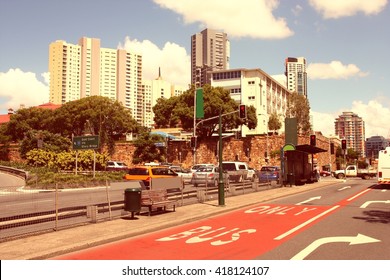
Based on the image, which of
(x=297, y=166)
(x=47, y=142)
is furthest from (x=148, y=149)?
(x=297, y=166)

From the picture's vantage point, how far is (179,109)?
66.5 m

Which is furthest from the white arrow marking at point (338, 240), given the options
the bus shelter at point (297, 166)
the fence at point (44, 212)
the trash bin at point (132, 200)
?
the bus shelter at point (297, 166)

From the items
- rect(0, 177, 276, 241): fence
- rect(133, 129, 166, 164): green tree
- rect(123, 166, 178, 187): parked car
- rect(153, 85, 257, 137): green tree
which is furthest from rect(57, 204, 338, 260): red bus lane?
rect(153, 85, 257, 137): green tree

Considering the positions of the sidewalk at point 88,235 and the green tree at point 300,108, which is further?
the green tree at point 300,108

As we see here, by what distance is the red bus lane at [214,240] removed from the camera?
29.5ft

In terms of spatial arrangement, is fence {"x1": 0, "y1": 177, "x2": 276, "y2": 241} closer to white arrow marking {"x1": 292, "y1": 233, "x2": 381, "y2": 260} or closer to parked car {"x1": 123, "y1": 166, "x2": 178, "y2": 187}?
white arrow marking {"x1": 292, "y1": 233, "x2": 381, "y2": 260}

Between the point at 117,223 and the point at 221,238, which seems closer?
the point at 221,238

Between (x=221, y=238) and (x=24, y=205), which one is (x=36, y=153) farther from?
(x=221, y=238)

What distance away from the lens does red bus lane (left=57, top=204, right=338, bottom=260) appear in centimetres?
899

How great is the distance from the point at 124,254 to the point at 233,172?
26.3m

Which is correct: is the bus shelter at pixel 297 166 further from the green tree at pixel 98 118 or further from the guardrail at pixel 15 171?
the green tree at pixel 98 118

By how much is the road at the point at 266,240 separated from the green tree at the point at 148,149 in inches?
1922

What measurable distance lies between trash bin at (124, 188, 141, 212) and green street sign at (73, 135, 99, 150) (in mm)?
22346
